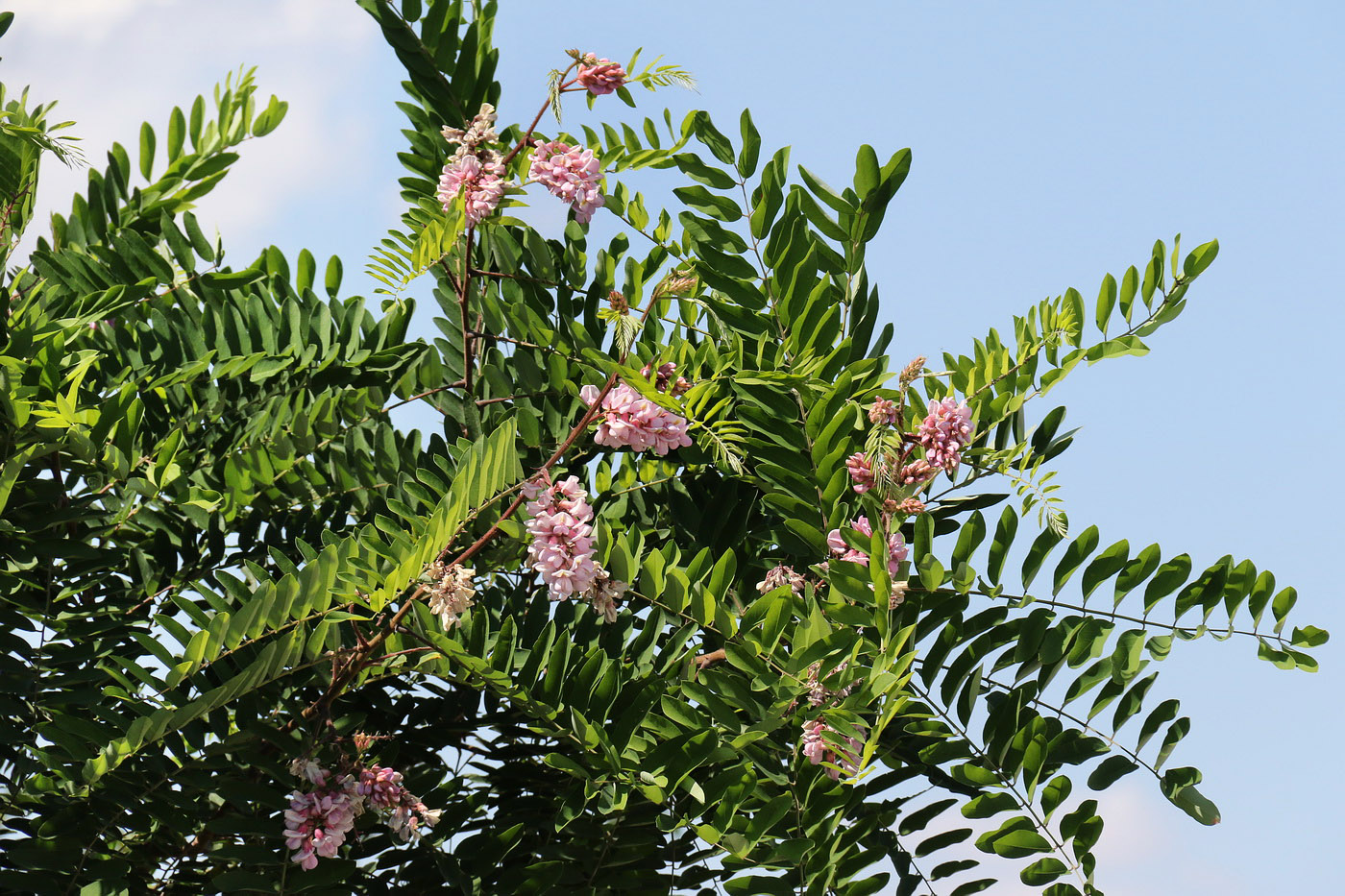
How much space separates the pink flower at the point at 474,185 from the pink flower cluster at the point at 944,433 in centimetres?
82

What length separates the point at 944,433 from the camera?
195 centimetres

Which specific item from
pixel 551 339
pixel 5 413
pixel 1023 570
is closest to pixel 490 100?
pixel 551 339

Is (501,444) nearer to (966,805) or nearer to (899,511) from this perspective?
(899,511)

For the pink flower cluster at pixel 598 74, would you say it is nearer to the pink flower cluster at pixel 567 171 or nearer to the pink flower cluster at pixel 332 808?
the pink flower cluster at pixel 567 171

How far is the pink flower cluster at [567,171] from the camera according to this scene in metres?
2.19

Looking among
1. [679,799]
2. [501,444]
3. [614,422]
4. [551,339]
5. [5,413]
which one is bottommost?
[679,799]

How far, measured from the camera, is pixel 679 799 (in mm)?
1867

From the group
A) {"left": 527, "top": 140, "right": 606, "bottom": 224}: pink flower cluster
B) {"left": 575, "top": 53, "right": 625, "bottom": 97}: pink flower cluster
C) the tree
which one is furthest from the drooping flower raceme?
{"left": 575, "top": 53, "right": 625, "bottom": 97}: pink flower cluster

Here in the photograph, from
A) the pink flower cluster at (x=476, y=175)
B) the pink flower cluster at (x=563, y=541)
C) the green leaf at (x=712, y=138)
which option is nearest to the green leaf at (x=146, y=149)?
the pink flower cluster at (x=476, y=175)

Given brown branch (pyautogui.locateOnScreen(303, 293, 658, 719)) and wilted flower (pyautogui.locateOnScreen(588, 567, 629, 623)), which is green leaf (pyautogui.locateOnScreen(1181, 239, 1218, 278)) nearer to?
brown branch (pyautogui.locateOnScreen(303, 293, 658, 719))

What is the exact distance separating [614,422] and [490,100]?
35.7 inches

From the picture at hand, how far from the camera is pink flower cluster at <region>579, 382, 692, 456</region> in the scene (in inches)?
72.1

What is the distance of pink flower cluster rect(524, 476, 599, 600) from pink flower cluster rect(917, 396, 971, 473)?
23.1 inches

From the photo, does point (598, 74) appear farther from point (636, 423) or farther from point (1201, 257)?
Answer: point (1201, 257)
